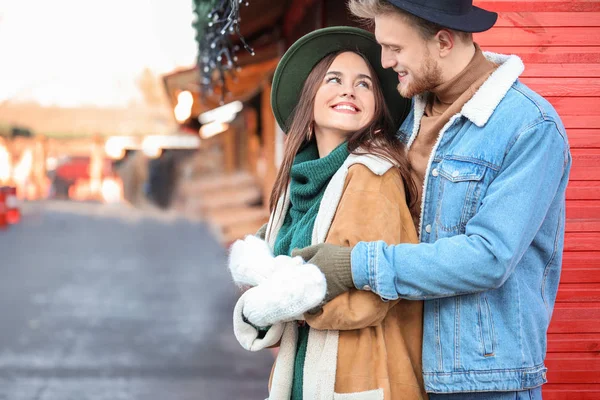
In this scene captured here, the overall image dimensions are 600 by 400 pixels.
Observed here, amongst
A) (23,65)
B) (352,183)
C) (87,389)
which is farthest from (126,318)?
(23,65)

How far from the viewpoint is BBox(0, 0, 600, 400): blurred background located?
2.96m

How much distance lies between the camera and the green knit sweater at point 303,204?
2307mm

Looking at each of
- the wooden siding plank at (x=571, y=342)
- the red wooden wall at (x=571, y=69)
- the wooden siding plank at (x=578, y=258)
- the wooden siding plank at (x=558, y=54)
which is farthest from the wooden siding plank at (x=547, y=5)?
the wooden siding plank at (x=571, y=342)

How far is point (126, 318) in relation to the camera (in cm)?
830

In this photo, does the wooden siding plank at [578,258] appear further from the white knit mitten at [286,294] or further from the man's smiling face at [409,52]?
the white knit mitten at [286,294]

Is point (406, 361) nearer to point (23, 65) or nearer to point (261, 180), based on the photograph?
point (261, 180)

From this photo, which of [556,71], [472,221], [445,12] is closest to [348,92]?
[445,12]

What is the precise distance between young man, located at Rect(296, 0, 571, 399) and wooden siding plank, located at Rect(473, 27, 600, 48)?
73 cm

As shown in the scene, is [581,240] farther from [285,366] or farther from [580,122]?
[285,366]

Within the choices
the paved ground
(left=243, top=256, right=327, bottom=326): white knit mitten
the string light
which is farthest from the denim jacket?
the paved ground

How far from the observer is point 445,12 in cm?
209

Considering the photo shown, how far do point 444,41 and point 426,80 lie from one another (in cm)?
12

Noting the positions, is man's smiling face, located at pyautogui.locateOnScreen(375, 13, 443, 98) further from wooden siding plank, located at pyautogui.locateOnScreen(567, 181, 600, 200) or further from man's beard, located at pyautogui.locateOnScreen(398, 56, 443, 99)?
wooden siding plank, located at pyautogui.locateOnScreen(567, 181, 600, 200)

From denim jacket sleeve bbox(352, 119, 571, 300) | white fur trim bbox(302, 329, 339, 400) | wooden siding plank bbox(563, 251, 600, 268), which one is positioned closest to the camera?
denim jacket sleeve bbox(352, 119, 571, 300)
